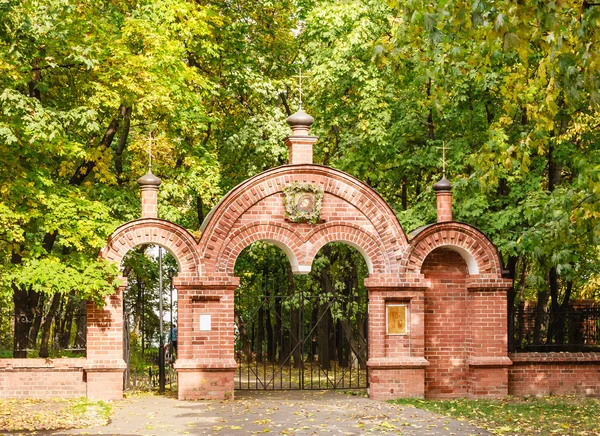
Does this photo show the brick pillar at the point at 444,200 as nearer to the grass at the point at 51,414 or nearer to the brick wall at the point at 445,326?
the brick wall at the point at 445,326

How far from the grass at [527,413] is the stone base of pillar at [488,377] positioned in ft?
0.92

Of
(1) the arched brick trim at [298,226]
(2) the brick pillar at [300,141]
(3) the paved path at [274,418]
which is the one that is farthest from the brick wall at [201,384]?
(2) the brick pillar at [300,141]

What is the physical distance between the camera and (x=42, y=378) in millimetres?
16609

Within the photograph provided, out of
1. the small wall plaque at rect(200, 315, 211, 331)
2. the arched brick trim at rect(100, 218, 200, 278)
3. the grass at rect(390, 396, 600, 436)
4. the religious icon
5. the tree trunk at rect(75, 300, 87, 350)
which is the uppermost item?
the religious icon

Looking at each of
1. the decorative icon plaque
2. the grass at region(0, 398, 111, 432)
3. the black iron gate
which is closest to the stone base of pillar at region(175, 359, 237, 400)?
the grass at region(0, 398, 111, 432)

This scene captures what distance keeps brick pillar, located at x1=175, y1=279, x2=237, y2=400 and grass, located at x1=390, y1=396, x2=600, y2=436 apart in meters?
3.19

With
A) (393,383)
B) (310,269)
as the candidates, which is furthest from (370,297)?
(393,383)

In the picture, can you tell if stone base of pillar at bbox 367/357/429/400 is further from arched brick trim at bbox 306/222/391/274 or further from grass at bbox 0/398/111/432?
grass at bbox 0/398/111/432

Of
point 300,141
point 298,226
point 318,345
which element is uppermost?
point 300,141

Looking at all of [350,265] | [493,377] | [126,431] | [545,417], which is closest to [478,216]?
[493,377]

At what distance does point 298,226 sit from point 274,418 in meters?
4.23

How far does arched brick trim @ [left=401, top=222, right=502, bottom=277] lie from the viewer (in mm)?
17797

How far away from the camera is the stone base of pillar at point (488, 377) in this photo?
17812mm

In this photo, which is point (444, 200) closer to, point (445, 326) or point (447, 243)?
point (447, 243)
